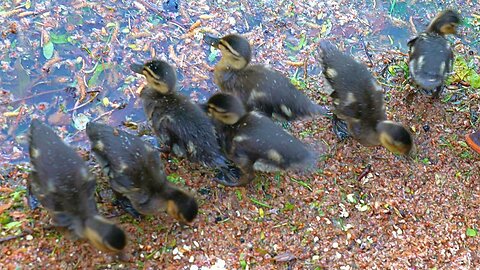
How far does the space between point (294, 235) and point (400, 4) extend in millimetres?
2288

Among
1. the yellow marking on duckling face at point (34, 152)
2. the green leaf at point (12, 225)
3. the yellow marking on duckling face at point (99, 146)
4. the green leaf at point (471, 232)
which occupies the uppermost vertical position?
the yellow marking on duckling face at point (34, 152)

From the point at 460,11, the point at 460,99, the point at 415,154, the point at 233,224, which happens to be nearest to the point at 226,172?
the point at 233,224

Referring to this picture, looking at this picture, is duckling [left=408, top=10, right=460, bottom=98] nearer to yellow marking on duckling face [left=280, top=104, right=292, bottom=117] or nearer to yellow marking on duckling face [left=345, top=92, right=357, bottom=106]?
yellow marking on duckling face [left=345, top=92, right=357, bottom=106]

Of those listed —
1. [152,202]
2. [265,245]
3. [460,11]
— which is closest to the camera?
[152,202]

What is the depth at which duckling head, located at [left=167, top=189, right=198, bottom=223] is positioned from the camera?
2.96m

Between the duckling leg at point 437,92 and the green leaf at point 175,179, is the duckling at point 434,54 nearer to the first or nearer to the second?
the duckling leg at point 437,92

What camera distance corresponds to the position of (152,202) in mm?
3039

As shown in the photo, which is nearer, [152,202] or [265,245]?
[152,202]

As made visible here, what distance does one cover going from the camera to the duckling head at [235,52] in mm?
3531

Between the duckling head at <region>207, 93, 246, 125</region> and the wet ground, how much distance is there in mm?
430

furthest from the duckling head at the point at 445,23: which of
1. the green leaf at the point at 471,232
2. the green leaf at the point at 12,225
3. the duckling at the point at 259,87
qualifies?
the green leaf at the point at 12,225

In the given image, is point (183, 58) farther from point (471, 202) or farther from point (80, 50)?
point (471, 202)

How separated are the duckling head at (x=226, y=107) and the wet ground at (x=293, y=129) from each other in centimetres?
43

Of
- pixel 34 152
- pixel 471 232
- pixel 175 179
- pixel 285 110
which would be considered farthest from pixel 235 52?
pixel 471 232
